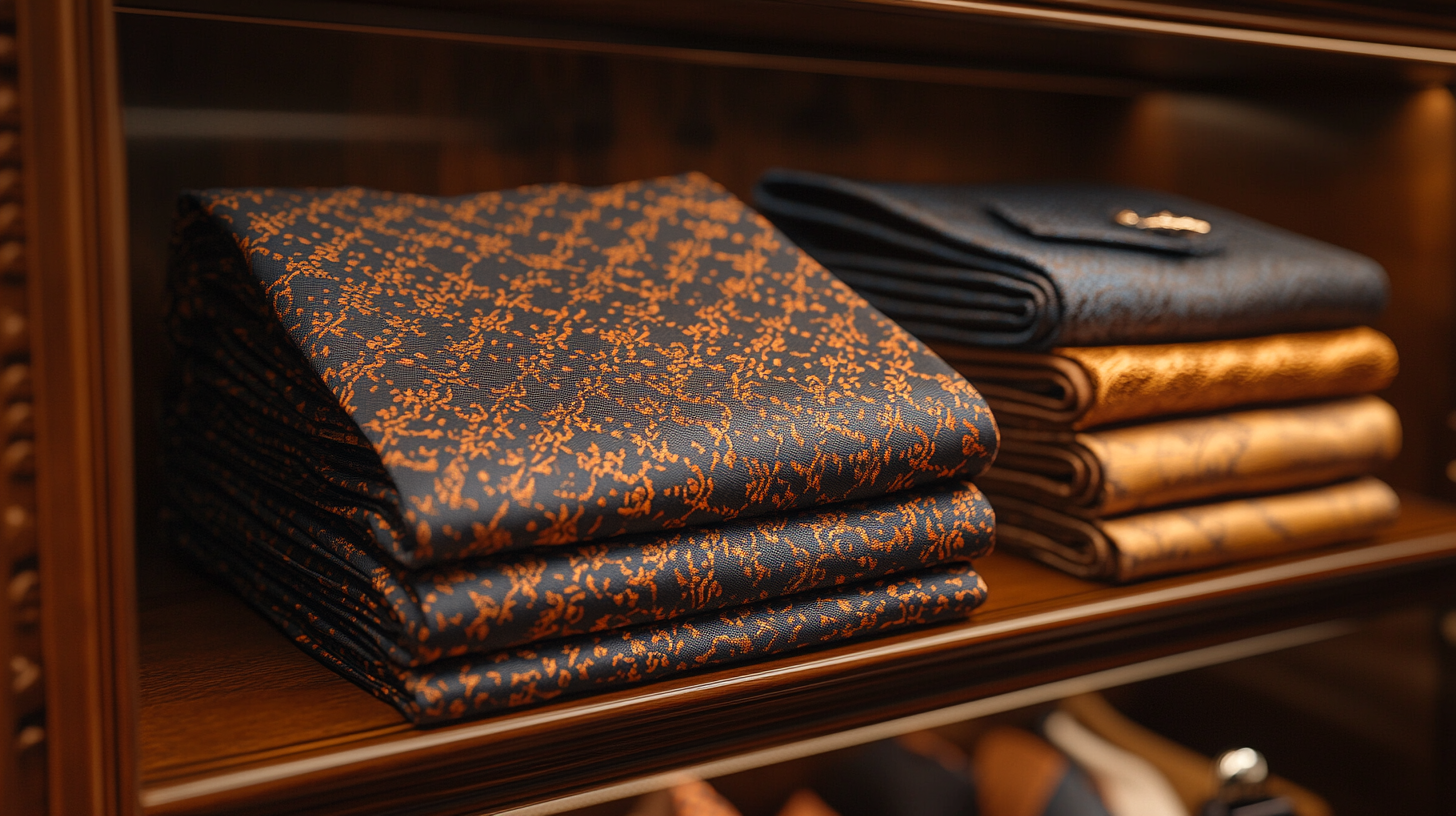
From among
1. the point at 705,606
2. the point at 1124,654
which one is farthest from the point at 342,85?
the point at 1124,654

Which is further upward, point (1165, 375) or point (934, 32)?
point (934, 32)

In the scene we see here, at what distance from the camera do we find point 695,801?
0.66 metres

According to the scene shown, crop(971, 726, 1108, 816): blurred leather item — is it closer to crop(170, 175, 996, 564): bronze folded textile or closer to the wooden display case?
the wooden display case

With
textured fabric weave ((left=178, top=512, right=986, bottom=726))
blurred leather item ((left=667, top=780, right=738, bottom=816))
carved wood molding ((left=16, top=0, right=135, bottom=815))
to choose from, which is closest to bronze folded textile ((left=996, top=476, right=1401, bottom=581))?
textured fabric weave ((left=178, top=512, right=986, bottom=726))

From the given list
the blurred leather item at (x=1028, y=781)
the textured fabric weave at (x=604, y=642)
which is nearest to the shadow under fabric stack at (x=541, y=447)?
the textured fabric weave at (x=604, y=642)

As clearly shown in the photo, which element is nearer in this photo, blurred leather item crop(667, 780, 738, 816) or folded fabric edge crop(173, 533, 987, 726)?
folded fabric edge crop(173, 533, 987, 726)

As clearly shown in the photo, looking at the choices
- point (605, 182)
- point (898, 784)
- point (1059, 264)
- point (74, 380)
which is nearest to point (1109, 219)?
point (1059, 264)

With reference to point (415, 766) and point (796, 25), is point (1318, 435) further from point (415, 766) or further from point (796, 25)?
point (415, 766)

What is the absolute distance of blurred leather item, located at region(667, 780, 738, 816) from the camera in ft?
2.15

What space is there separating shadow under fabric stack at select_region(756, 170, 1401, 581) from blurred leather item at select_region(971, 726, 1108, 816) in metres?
0.26

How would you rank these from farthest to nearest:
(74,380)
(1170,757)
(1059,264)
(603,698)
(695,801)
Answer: (1170,757), (695,801), (1059,264), (603,698), (74,380)

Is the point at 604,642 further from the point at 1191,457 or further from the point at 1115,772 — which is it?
the point at 1115,772

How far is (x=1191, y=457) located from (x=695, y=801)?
36cm

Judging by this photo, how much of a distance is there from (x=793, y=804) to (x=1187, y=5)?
1.79 feet
